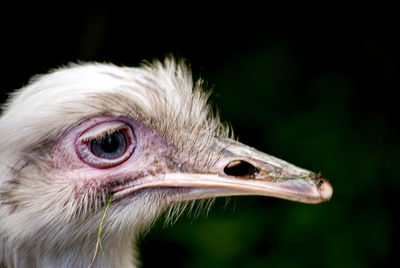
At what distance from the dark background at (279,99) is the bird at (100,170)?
141 cm

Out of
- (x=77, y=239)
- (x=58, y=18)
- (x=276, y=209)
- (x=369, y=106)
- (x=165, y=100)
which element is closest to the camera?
(x=77, y=239)

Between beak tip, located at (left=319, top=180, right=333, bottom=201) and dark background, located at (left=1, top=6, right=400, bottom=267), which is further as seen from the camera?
dark background, located at (left=1, top=6, right=400, bottom=267)

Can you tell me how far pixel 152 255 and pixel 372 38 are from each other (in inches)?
85.7

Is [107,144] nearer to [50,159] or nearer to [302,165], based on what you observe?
[50,159]

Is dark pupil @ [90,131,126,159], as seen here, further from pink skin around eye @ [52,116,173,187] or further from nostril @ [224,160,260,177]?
nostril @ [224,160,260,177]

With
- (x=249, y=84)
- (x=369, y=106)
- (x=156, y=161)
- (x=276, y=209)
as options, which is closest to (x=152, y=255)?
(x=276, y=209)

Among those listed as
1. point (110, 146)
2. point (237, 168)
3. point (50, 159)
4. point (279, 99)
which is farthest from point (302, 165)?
point (50, 159)

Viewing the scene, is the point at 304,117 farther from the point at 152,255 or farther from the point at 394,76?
the point at 152,255

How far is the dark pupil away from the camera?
6.33 feet

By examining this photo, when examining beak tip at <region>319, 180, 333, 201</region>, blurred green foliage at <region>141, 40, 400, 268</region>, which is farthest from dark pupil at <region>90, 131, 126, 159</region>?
blurred green foliage at <region>141, 40, 400, 268</region>

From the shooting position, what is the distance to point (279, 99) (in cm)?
402

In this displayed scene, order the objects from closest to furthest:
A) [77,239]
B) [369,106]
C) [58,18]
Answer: [77,239] → [369,106] → [58,18]

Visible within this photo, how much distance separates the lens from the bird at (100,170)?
1856 millimetres

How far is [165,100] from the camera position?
2.06 meters
